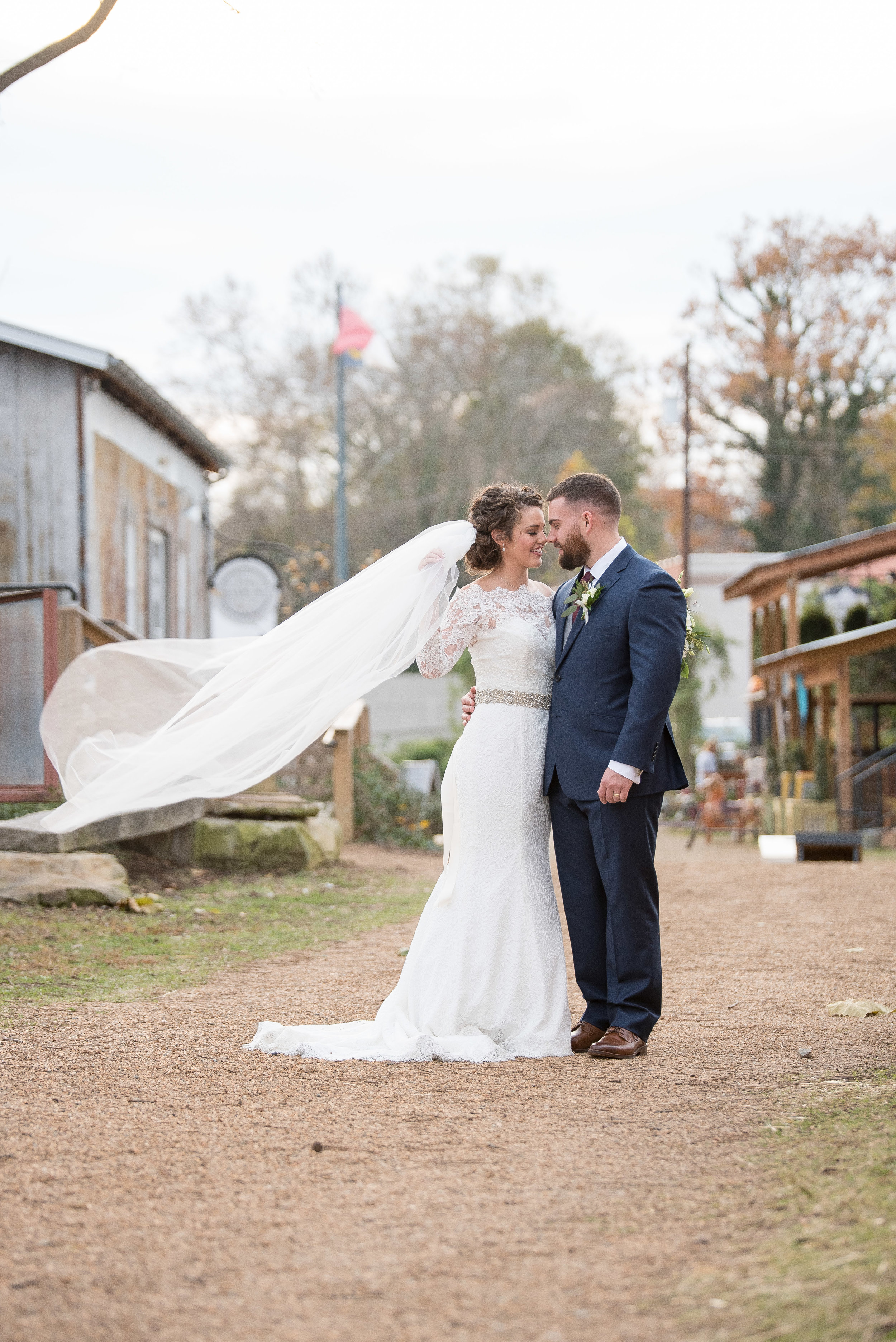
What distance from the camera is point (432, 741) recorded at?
101 feet

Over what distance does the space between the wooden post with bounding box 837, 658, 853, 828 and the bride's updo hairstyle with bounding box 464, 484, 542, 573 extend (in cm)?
1424

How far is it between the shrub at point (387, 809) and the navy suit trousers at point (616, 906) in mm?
9369

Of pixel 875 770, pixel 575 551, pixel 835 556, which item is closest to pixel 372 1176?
pixel 575 551

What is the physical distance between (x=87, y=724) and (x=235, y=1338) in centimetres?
455

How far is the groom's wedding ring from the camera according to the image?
17.0 feet

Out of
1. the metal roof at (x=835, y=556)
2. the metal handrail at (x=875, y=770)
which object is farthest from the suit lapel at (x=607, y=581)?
the metal roof at (x=835, y=556)

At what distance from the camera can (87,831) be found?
29.3ft

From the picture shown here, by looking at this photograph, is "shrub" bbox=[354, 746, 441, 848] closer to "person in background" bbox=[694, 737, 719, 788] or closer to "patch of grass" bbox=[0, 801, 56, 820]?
"patch of grass" bbox=[0, 801, 56, 820]

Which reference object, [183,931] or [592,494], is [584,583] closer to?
[592,494]

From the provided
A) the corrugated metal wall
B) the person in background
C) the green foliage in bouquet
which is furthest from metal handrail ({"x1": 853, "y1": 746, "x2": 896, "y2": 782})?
the corrugated metal wall

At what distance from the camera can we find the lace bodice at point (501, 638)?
17.0 feet

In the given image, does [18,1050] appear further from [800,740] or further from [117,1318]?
[800,740]

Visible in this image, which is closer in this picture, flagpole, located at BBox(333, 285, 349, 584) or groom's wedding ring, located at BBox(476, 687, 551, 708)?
groom's wedding ring, located at BBox(476, 687, 551, 708)

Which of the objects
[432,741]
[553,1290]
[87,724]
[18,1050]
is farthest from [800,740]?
[553,1290]
